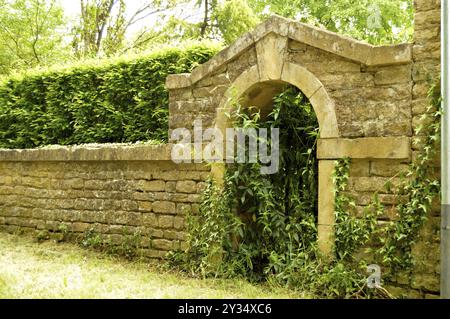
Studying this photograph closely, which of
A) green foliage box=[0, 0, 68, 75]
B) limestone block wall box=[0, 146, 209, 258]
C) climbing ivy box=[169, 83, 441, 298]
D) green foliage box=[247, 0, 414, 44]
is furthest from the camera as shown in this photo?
green foliage box=[0, 0, 68, 75]

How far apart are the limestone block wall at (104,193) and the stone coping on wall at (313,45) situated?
1.09m

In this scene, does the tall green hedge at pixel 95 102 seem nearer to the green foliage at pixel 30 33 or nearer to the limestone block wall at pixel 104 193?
the limestone block wall at pixel 104 193

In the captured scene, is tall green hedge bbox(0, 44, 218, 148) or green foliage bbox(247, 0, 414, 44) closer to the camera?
tall green hedge bbox(0, 44, 218, 148)

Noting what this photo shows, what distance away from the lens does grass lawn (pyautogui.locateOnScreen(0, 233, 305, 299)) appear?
4.65 m

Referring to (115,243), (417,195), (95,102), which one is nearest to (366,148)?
(417,195)

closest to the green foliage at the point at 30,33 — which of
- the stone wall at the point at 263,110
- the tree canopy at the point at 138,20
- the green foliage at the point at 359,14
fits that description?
the tree canopy at the point at 138,20

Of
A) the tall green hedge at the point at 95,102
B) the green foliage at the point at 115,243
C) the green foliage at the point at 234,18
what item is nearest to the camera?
the green foliage at the point at 115,243

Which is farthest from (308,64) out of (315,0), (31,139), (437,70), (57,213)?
(315,0)

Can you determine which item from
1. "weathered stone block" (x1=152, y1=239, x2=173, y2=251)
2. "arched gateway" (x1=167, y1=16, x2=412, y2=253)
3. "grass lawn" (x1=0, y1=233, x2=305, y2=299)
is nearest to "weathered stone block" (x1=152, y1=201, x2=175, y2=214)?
"weathered stone block" (x1=152, y1=239, x2=173, y2=251)

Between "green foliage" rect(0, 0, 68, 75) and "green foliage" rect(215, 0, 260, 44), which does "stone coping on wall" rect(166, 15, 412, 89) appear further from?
"green foliage" rect(0, 0, 68, 75)

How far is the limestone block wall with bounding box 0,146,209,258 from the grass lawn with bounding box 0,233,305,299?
1.50 ft

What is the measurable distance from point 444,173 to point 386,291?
1.26 m

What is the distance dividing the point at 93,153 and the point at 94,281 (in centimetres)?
234

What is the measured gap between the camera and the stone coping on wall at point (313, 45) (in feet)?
15.4
